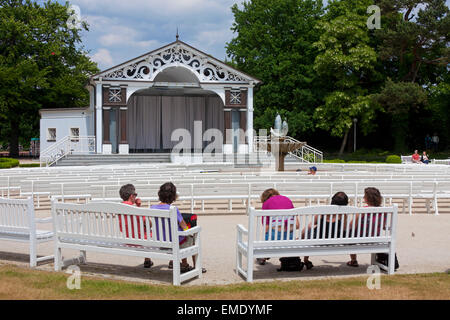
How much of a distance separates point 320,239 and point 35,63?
40272 mm

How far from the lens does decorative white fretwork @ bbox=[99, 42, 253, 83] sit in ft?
101

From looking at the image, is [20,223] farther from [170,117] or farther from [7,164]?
[170,117]

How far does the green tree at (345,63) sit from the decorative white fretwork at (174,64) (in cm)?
917

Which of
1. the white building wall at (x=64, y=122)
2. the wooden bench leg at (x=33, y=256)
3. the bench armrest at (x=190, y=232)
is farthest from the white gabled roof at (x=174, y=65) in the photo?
the bench armrest at (x=190, y=232)

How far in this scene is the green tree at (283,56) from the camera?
1597 inches

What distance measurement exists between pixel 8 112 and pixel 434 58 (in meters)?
36.0

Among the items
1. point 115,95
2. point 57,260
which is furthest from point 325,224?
point 115,95

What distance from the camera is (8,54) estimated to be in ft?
139

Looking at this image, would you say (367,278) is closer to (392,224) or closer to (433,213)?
(392,224)

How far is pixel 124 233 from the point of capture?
5.61m

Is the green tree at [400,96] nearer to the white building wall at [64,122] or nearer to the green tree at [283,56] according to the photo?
the green tree at [283,56]

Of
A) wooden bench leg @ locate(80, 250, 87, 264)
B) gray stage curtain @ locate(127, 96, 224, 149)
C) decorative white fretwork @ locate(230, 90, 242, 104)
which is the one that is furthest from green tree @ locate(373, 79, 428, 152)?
wooden bench leg @ locate(80, 250, 87, 264)

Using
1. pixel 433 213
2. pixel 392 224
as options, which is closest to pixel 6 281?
pixel 392 224
